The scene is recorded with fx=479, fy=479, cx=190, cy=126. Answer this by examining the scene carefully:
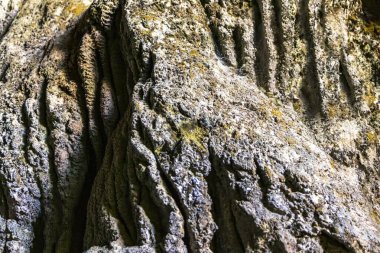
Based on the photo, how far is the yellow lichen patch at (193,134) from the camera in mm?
1405

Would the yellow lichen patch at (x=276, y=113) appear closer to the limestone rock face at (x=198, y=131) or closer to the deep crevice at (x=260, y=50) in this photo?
the limestone rock face at (x=198, y=131)

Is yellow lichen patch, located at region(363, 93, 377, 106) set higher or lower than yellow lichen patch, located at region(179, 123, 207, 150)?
higher

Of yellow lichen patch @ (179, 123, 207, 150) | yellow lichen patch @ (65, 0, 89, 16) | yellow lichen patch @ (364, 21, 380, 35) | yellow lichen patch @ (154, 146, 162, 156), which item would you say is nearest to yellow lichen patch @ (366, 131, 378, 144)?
yellow lichen patch @ (364, 21, 380, 35)

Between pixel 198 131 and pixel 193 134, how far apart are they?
0.7 inches

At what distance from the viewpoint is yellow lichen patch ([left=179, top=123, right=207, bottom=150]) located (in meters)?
1.41

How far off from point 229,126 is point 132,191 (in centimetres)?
35

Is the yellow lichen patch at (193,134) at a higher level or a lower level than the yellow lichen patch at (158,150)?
higher

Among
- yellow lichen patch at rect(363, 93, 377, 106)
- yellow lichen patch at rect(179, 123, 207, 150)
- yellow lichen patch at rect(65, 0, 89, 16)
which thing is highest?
yellow lichen patch at rect(65, 0, 89, 16)

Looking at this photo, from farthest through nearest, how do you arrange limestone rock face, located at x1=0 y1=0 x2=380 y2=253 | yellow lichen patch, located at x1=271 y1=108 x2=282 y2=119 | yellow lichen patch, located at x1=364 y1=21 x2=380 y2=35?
yellow lichen patch, located at x1=364 y1=21 x2=380 y2=35 → yellow lichen patch, located at x1=271 y1=108 x2=282 y2=119 → limestone rock face, located at x1=0 y1=0 x2=380 y2=253

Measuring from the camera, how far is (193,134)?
4.67 ft

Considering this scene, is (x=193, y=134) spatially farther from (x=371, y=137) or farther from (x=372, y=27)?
(x=372, y=27)

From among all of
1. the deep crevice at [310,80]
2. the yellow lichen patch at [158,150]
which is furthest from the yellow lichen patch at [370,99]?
the yellow lichen patch at [158,150]

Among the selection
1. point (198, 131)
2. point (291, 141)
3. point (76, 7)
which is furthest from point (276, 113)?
point (76, 7)

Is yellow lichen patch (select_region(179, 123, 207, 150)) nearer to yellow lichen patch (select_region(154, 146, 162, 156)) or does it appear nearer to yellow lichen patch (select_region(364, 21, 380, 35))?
yellow lichen patch (select_region(154, 146, 162, 156))
